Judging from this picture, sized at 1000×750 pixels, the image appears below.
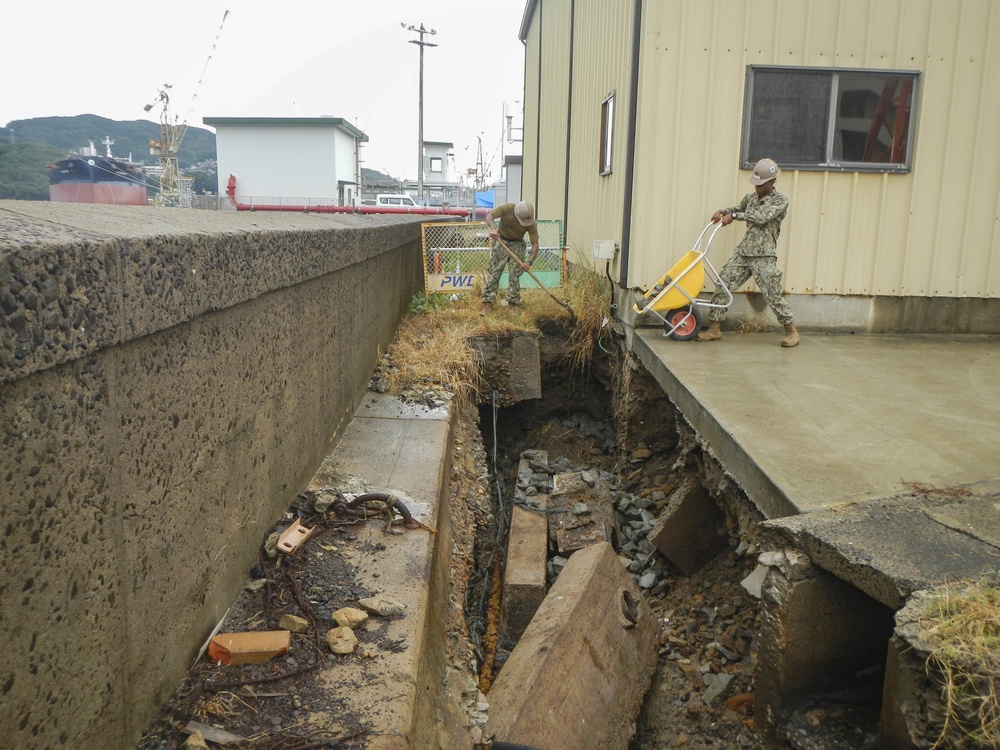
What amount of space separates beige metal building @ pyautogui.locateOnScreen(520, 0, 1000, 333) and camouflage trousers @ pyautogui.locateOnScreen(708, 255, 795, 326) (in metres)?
0.48

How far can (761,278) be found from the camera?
6.79 m

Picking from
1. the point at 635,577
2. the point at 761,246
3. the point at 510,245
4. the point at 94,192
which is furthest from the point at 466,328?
the point at 94,192

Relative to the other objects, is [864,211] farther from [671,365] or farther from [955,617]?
[955,617]

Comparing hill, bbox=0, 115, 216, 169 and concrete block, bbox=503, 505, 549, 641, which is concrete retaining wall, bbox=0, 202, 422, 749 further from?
hill, bbox=0, 115, 216, 169

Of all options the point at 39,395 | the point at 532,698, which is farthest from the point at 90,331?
the point at 532,698

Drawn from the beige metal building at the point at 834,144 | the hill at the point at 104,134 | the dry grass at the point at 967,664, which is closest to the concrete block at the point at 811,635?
the dry grass at the point at 967,664

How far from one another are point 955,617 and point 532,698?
5.04 ft

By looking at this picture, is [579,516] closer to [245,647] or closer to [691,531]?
[691,531]

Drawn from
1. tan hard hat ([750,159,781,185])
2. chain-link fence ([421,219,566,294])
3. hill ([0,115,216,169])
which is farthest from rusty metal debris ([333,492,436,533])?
hill ([0,115,216,169])

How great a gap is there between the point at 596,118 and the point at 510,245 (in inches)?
73.1

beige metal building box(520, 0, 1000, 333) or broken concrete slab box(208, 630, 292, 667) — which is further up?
beige metal building box(520, 0, 1000, 333)

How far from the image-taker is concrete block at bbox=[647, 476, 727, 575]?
541 centimetres

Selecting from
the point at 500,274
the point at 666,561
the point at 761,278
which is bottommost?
the point at 666,561

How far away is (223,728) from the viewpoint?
222cm
